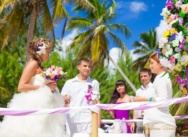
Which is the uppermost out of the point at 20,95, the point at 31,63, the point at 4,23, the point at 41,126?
the point at 4,23

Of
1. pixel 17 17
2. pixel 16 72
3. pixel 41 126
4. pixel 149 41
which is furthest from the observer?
pixel 149 41

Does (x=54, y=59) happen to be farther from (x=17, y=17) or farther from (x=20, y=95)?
(x=20, y=95)

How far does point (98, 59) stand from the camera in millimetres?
31891

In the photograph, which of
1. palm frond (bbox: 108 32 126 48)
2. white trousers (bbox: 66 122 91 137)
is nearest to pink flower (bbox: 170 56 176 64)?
white trousers (bbox: 66 122 91 137)

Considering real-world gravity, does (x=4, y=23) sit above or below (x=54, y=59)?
above

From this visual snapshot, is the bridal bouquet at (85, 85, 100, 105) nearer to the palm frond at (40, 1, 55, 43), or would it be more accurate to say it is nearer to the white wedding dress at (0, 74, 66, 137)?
the white wedding dress at (0, 74, 66, 137)

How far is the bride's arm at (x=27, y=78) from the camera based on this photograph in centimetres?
532

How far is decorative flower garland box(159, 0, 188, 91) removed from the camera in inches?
174

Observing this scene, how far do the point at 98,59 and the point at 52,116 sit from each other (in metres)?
26.7

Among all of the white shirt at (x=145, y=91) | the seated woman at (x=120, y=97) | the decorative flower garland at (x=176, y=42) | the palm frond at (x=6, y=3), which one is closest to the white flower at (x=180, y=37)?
the decorative flower garland at (x=176, y=42)

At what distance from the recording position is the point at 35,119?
517 centimetres

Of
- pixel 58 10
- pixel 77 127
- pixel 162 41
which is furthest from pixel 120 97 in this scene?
pixel 58 10

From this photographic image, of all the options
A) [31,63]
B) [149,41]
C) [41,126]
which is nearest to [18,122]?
[41,126]

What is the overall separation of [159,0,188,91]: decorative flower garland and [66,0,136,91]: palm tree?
86.6 feet
